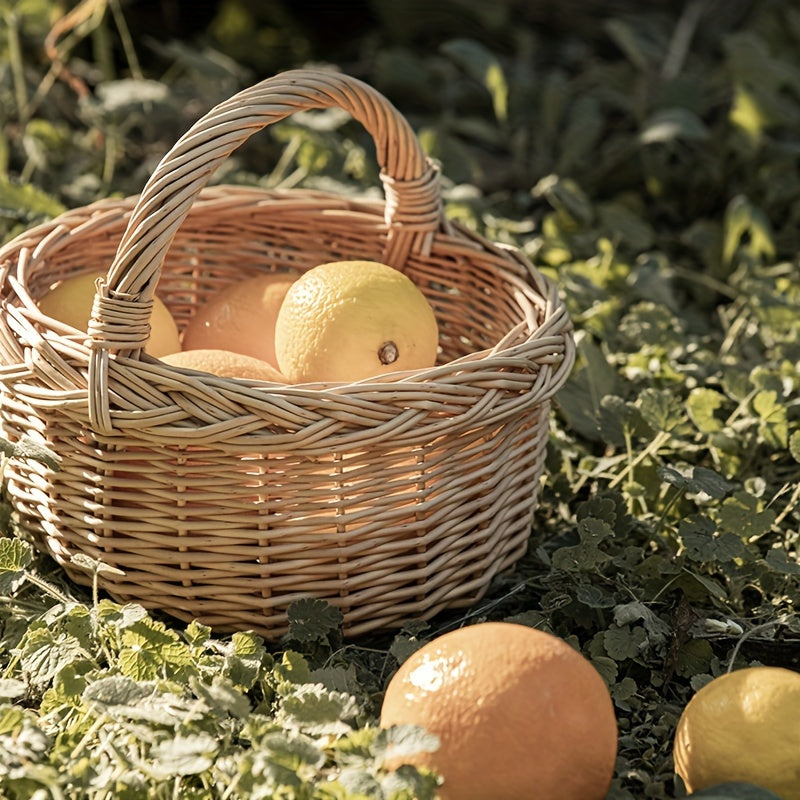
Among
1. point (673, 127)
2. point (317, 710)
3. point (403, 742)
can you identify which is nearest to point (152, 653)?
point (317, 710)

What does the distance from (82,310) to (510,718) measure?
774 millimetres

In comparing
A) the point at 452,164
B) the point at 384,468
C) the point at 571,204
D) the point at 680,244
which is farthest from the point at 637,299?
the point at 384,468

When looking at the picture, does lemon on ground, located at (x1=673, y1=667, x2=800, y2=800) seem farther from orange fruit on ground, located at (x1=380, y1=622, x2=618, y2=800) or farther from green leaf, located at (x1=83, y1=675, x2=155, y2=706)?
green leaf, located at (x1=83, y1=675, x2=155, y2=706)

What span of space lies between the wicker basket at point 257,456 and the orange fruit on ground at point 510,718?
0.23 metres

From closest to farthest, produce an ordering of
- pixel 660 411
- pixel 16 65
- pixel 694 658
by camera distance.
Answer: pixel 694 658 < pixel 660 411 < pixel 16 65

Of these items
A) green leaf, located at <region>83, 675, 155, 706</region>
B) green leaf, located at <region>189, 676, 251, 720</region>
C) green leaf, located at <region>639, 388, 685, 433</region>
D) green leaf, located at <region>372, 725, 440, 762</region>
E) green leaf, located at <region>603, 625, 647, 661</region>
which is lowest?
green leaf, located at <region>603, 625, 647, 661</region>

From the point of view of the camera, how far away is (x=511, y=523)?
137 cm

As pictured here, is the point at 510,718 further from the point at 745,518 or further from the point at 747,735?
the point at 745,518

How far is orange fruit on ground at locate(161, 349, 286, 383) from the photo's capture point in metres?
1.30

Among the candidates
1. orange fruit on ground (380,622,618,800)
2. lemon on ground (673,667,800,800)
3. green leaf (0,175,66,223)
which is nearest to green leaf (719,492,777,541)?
lemon on ground (673,667,800,800)

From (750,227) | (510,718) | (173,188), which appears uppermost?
(173,188)

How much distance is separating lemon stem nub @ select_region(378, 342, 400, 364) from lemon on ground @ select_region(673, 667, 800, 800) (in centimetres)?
51

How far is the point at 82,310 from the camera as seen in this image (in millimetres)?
1412

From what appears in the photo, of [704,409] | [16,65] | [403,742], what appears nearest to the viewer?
[403,742]
